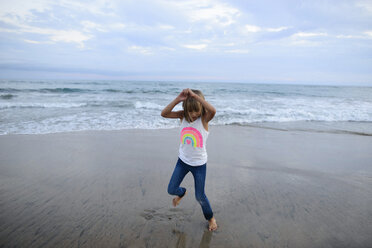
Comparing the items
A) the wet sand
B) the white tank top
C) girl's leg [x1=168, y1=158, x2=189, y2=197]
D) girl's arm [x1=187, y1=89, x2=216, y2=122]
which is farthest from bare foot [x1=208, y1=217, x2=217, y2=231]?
girl's arm [x1=187, y1=89, x2=216, y2=122]

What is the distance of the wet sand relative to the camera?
256 centimetres

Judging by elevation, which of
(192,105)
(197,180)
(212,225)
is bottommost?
(212,225)

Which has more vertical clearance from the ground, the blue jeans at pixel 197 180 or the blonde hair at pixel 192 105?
the blonde hair at pixel 192 105

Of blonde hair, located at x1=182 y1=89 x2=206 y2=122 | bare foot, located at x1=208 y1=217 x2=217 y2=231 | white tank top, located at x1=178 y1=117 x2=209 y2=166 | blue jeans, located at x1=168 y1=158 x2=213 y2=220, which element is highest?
blonde hair, located at x1=182 y1=89 x2=206 y2=122

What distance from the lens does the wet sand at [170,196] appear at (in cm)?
256

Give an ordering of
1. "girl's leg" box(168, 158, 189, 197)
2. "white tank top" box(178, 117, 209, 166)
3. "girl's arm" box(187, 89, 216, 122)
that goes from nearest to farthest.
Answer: "girl's arm" box(187, 89, 216, 122)
"white tank top" box(178, 117, 209, 166)
"girl's leg" box(168, 158, 189, 197)

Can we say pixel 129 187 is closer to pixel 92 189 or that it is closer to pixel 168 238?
pixel 92 189

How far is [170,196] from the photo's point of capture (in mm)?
3389

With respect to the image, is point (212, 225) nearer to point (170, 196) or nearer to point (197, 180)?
point (197, 180)

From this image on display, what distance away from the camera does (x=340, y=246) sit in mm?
2443

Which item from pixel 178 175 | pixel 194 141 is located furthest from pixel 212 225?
pixel 194 141

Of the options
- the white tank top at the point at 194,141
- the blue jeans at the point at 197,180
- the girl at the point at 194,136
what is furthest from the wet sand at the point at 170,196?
the white tank top at the point at 194,141

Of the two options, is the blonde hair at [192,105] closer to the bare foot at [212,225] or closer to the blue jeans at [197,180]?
the blue jeans at [197,180]

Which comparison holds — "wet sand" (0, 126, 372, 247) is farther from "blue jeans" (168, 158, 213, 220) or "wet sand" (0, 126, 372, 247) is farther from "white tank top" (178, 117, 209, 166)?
"white tank top" (178, 117, 209, 166)
